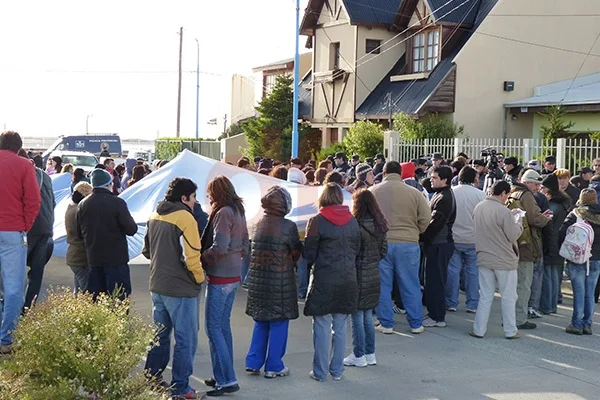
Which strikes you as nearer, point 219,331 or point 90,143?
point 219,331

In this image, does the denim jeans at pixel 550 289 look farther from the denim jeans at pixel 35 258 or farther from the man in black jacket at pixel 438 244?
the denim jeans at pixel 35 258

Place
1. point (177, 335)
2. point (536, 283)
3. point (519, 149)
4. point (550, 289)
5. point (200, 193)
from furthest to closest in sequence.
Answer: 1. point (519, 149)
2. point (200, 193)
3. point (550, 289)
4. point (536, 283)
5. point (177, 335)

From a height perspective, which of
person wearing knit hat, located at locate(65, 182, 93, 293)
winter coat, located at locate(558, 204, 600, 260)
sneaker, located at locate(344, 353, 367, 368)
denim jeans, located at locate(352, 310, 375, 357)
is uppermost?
winter coat, located at locate(558, 204, 600, 260)

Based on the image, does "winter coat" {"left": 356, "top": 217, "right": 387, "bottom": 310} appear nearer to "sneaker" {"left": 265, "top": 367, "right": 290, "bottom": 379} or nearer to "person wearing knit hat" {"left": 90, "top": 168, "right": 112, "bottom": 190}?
"sneaker" {"left": 265, "top": 367, "right": 290, "bottom": 379}

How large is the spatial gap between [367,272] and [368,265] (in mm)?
73

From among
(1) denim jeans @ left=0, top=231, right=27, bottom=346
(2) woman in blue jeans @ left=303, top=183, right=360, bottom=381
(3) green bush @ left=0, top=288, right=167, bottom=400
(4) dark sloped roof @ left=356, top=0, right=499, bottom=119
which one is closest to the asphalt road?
(2) woman in blue jeans @ left=303, top=183, right=360, bottom=381

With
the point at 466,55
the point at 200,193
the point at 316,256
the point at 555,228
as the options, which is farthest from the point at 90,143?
the point at 316,256

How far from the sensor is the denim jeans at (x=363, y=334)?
8.03 m

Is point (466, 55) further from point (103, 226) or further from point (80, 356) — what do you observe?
point (80, 356)

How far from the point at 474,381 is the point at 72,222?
14.7ft

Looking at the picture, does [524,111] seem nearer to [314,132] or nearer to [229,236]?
[314,132]

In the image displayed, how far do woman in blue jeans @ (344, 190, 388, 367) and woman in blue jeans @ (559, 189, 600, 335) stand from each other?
2964 millimetres

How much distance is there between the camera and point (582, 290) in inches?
383

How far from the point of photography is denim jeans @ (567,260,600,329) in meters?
9.72
